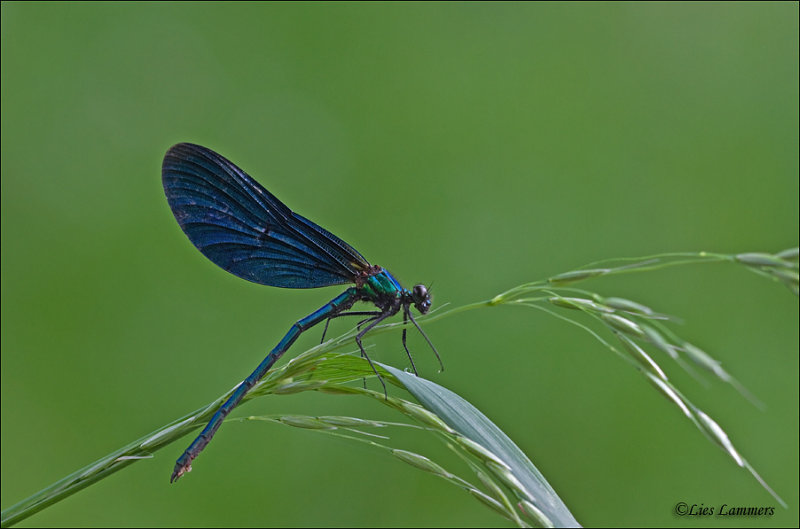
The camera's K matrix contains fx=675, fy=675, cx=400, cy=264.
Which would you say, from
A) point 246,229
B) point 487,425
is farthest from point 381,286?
point 487,425

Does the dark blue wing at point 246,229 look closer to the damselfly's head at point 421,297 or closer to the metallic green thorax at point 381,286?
the metallic green thorax at point 381,286

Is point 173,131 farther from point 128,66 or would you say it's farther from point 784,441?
point 784,441

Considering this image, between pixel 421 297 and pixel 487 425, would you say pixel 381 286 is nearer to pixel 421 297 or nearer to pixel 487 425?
pixel 421 297

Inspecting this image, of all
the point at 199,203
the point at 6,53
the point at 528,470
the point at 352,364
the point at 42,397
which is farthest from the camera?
the point at 6,53

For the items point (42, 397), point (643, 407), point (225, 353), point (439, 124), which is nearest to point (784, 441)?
point (643, 407)

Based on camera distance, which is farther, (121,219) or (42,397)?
(121,219)

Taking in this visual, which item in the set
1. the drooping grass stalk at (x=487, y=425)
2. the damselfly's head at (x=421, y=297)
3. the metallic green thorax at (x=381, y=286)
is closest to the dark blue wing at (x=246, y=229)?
the metallic green thorax at (x=381, y=286)

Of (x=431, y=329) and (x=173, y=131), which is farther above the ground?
(x=173, y=131)

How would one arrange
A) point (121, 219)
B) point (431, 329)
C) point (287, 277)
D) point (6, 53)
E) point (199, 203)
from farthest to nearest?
1. point (6, 53)
2. point (121, 219)
3. point (431, 329)
4. point (287, 277)
5. point (199, 203)
